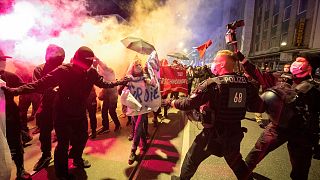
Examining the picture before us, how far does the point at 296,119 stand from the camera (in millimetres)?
3234

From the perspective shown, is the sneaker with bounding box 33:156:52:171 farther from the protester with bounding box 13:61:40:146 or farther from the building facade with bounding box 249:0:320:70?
the building facade with bounding box 249:0:320:70

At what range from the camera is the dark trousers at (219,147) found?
9.72 feet

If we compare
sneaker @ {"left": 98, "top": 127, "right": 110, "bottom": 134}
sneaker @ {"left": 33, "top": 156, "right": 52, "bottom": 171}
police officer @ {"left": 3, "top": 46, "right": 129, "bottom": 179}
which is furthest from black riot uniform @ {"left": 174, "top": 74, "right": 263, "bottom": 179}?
sneaker @ {"left": 98, "top": 127, "right": 110, "bottom": 134}

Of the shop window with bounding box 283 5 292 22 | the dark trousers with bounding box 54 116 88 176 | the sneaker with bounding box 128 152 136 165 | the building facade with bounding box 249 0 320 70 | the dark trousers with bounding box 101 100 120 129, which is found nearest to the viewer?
the dark trousers with bounding box 54 116 88 176

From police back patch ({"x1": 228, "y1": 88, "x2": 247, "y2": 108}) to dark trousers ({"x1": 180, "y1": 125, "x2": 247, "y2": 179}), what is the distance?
290 mm

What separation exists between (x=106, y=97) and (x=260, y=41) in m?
36.6

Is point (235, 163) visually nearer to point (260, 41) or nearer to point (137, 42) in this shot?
point (137, 42)

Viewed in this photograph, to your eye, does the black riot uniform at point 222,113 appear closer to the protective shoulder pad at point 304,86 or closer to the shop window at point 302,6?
the protective shoulder pad at point 304,86

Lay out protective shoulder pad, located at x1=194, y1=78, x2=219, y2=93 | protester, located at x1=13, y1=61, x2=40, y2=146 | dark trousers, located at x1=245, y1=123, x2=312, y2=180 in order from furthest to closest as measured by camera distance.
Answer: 1. protester, located at x1=13, y1=61, x2=40, y2=146
2. dark trousers, located at x1=245, y1=123, x2=312, y2=180
3. protective shoulder pad, located at x1=194, y1=78, x2=219, y2=93

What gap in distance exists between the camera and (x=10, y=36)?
10.5 meters

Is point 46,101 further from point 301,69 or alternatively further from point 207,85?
point 301,69

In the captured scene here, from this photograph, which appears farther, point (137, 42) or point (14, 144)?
point (137, 42)

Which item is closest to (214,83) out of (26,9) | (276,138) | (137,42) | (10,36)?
(276,138)

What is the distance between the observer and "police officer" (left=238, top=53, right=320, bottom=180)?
3172mm
